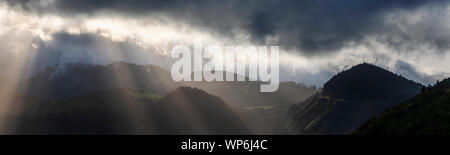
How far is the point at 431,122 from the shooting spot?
12456 cm

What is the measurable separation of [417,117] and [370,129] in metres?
17.4
